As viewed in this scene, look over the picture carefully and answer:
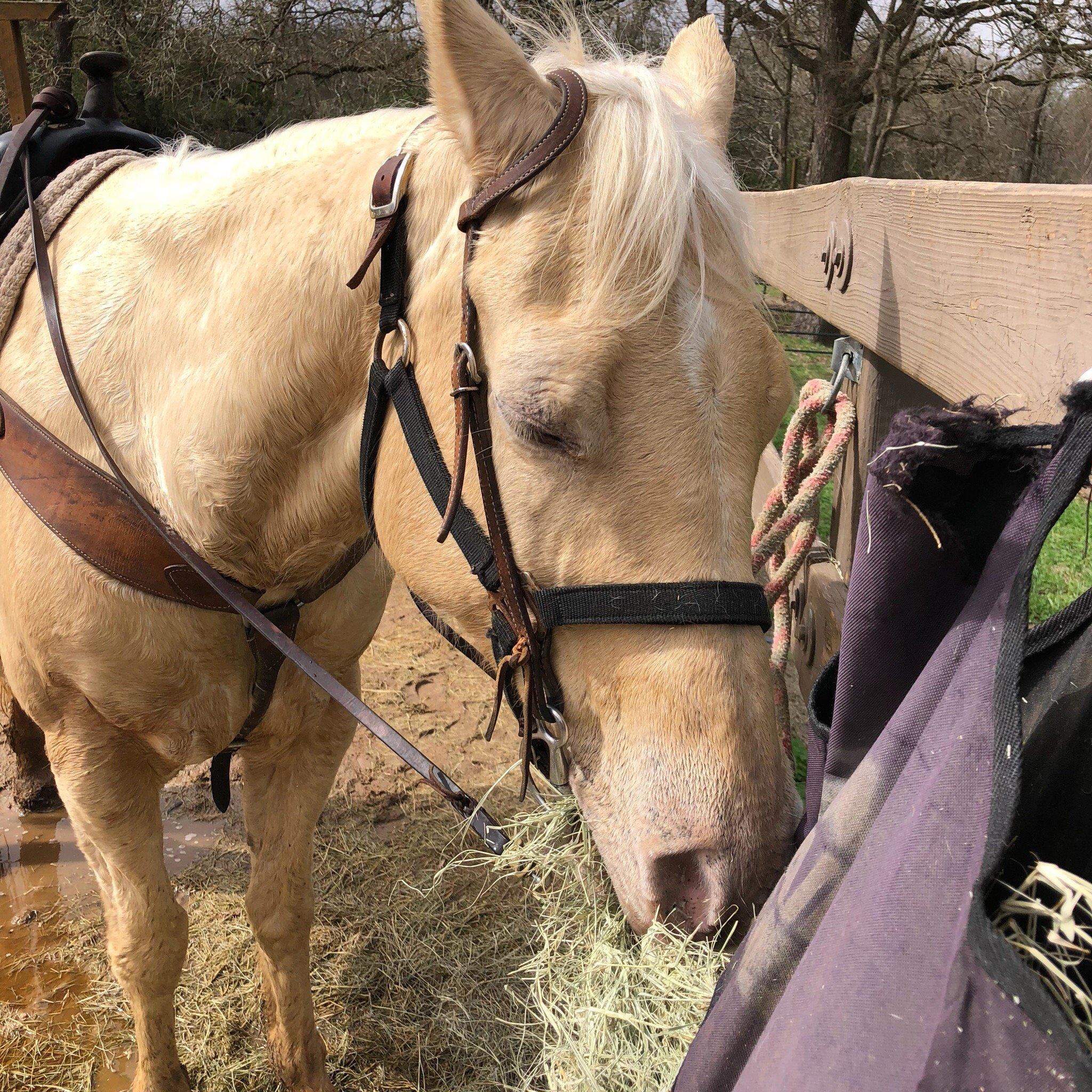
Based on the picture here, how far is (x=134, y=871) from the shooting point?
1994 mm

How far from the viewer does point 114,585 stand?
68.3 inches

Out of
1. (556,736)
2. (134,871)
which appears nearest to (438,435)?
(556,736)

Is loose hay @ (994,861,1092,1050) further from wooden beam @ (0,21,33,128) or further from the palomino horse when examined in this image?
wooden beam @ (0,21,33,128)

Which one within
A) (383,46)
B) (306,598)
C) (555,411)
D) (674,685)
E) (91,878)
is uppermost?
(383,46)

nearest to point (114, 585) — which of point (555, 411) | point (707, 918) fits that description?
point (555, 411)

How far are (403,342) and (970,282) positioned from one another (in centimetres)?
85

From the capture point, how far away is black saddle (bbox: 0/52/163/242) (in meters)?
1.98

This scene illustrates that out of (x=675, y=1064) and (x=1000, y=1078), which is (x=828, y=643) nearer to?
(x=675, y=1064)

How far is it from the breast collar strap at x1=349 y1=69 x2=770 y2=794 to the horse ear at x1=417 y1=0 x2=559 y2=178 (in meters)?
0.04

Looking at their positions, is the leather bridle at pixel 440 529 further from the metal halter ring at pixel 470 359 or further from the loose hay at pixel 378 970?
the loose hay at pixel 378 970

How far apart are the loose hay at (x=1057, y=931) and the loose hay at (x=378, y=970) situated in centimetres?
84

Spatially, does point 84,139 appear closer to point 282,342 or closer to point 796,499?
point 282,342

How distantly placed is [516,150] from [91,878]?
3.13 meters

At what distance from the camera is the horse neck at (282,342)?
4.83 ft
